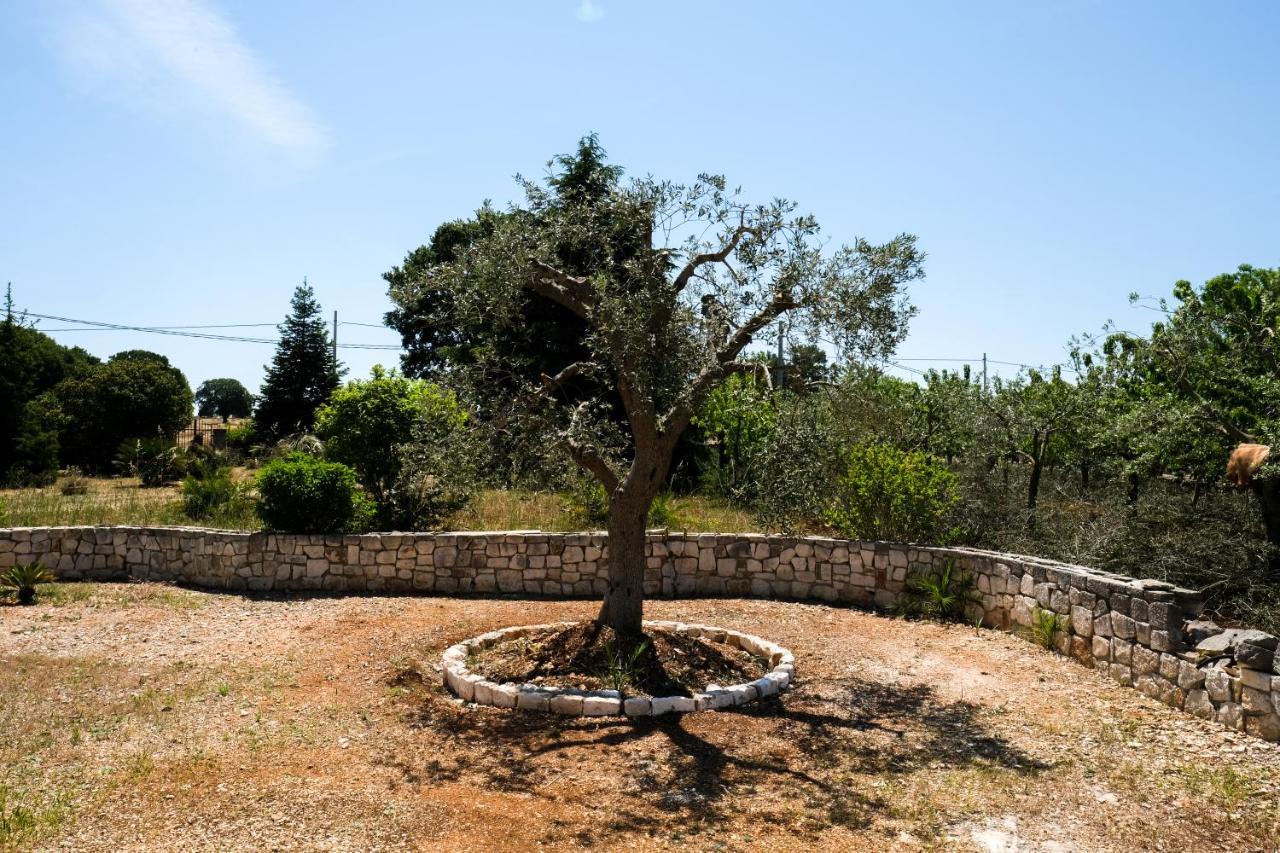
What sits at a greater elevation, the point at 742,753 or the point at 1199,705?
the point at 1199,705

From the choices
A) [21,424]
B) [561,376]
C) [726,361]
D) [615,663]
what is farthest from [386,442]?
[21,424]

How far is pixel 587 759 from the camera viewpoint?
268 inches

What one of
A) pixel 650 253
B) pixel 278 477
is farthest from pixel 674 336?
pixel 278 477

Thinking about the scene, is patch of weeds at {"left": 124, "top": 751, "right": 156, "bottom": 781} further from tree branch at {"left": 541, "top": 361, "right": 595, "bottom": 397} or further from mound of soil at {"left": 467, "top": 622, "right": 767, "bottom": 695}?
tree branch at {"left": 541, "top": 361, "right": 595, "bottom": 397}

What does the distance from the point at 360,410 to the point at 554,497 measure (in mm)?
3456

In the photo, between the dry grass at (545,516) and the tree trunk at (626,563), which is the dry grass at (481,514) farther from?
the tree trunk at (626,563)

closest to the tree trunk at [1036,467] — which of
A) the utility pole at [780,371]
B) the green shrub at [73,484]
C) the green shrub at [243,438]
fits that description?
the utility pole at [780,371]

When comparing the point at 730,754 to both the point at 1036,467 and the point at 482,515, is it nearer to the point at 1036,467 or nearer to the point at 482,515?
the point at 482,515

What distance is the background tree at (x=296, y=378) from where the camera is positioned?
32125 mm

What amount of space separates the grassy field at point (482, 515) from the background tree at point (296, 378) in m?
15.1

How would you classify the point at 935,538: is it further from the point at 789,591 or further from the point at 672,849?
the point at 672,849

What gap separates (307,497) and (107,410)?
1857cm

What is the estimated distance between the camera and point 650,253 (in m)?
8.55

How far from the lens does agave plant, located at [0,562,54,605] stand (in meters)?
11.9
